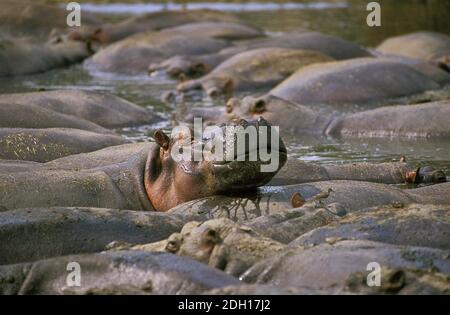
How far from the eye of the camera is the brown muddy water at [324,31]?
8.21 m

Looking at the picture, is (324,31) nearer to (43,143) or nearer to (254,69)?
(254,69)

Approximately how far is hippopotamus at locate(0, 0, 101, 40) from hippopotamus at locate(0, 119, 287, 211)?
32.9ft

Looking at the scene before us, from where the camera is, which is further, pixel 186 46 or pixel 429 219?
pixel 186 46

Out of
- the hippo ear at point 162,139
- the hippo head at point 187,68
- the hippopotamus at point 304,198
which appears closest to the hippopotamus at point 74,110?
the hippo ear at point 162,139

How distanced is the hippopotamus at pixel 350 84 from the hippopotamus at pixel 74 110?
4.87 ft

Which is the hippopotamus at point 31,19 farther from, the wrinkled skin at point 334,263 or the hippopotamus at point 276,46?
the wrinkled skin at point 334,263

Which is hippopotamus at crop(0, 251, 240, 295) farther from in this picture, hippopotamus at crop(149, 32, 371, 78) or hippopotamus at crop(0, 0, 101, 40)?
hippopotamus at crop(0, 0, 101, 40)

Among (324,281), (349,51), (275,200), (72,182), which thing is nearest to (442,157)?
(275,200)

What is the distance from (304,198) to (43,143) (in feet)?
6.47

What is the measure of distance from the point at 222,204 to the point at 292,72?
6573 millimetres

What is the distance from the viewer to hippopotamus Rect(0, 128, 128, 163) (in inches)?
267

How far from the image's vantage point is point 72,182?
5.70m

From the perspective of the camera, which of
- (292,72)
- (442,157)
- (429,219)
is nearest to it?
(429,219)
